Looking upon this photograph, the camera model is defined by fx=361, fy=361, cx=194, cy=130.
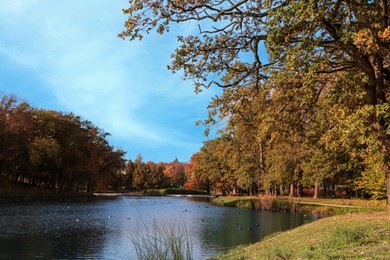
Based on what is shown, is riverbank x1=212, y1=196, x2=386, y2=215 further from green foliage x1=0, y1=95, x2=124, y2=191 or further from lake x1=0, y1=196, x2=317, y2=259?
green foliage x1=0, y1=95, x2=124, y2=191

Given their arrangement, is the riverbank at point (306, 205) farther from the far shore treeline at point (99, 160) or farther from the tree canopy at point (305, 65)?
the tree canopy at point (305, 65)

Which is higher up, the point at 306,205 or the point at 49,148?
the point at 49,148

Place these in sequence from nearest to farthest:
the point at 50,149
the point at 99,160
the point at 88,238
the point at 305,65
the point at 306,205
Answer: the point at 305,65, the point at 88,238, the point at 306,205, the point at 50,149, the point at 99,160

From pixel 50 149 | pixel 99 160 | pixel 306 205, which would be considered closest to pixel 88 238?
pixel 306 205

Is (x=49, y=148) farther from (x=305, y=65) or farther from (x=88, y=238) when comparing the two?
(x=305, y=65)

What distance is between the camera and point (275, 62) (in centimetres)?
1252

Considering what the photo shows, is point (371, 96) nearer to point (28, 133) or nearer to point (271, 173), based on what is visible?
point (271, 173)

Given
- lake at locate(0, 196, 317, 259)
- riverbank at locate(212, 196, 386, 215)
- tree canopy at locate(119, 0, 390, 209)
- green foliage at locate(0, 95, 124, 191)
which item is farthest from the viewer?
green foliage at locate(0, 95, 124, 191)

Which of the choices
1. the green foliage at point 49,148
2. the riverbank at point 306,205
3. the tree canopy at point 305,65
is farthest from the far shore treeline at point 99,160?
the tree canopy at point 305,65

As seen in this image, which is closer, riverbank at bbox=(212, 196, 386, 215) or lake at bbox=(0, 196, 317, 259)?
lake at bbox=(0, 196, 317, 259)

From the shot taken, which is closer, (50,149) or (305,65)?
(305,65)

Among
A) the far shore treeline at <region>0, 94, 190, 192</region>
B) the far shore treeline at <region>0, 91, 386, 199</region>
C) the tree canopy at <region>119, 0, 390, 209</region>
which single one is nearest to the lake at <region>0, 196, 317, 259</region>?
the tree canopy at <region>119, 0, 390, 209</region>

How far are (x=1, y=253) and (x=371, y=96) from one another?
14.7m

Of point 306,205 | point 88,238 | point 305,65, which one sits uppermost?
point 305,65
